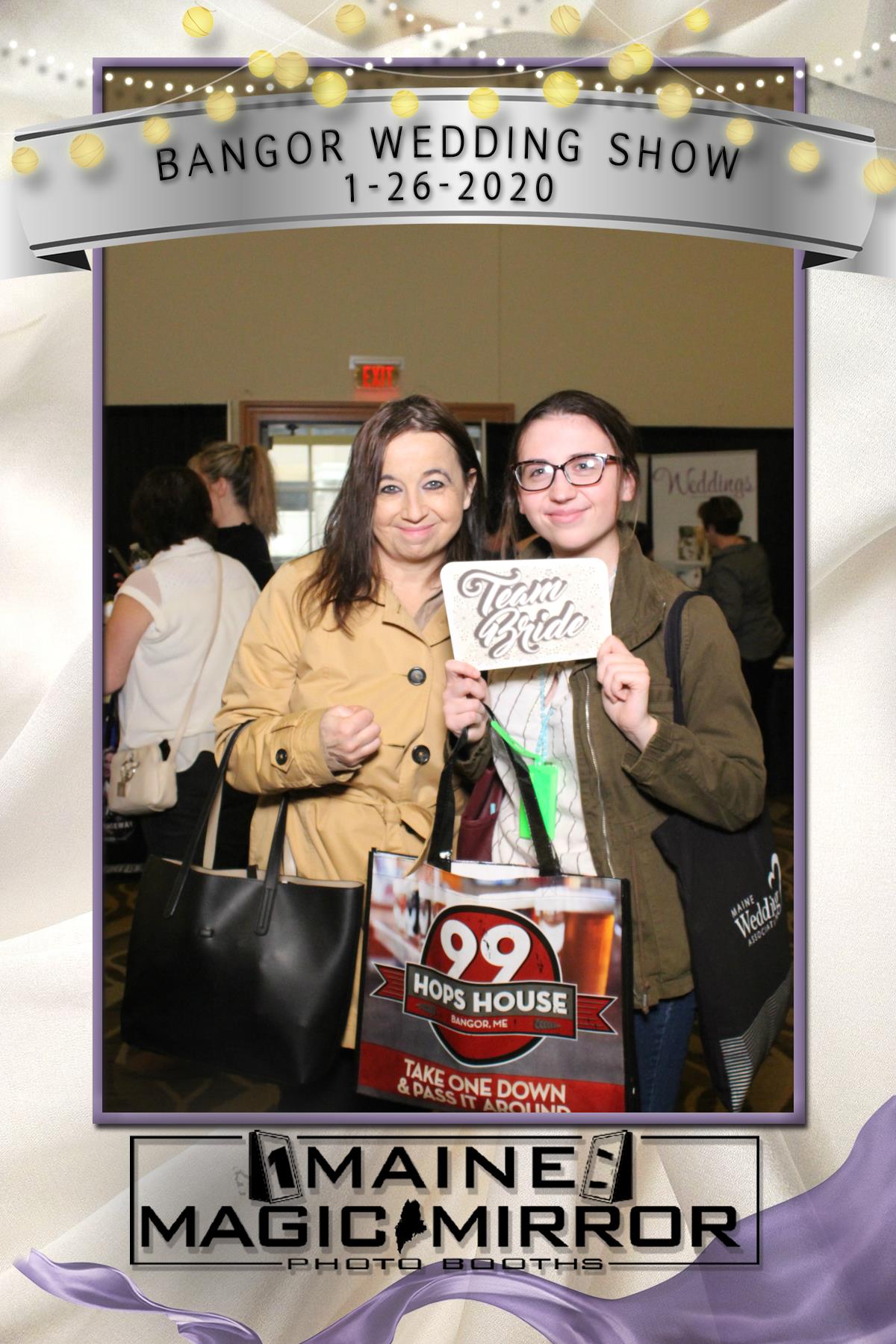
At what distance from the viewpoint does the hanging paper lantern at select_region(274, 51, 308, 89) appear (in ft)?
6.10

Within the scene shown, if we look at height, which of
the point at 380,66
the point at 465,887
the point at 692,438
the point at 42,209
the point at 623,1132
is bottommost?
the point at 623,1132

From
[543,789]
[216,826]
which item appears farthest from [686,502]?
[216,826]

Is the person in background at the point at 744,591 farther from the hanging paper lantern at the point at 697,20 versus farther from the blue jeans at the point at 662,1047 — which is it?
the hanging paper lantern at the point at 697,20

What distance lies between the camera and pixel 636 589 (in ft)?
6.01

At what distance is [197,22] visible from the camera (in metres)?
1.86

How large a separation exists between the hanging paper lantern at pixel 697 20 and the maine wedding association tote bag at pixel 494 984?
1.25m

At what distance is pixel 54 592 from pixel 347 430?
574 mm

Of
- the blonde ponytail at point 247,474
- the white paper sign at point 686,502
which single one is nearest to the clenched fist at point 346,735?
the blonde ponytail at point 247,474

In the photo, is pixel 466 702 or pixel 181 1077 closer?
pixel 466 702

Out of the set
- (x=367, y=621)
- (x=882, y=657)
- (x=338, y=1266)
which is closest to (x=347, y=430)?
(x=367, y=621)

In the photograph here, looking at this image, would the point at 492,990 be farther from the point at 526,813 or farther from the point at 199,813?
the point at 199,813

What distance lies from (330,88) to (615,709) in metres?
1.12

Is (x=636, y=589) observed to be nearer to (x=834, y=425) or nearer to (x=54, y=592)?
(x=834, y=425)

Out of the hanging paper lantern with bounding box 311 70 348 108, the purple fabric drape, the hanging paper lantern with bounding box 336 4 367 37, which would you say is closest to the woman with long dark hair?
the hanging paper lantern with bounding box 311 70 348 108
